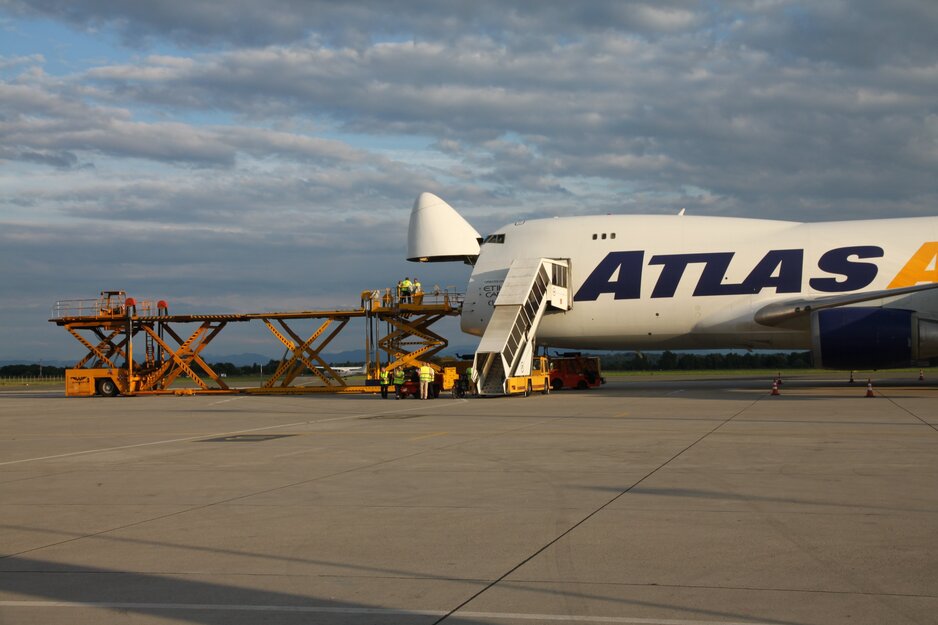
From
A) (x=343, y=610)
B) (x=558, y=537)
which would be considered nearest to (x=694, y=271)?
(x=558, y=537)

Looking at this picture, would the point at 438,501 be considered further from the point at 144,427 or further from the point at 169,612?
the point at 144,427

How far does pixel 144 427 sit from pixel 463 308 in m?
19.8

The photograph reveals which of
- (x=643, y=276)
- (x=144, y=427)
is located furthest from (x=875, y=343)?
(x=144, y=427)

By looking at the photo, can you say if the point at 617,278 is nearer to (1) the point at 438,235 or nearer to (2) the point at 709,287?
(2) the point at 709,287

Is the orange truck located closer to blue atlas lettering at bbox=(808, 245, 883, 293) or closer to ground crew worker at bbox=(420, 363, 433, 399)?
ground crew worker at bbox=(420, 363, 433, 399)

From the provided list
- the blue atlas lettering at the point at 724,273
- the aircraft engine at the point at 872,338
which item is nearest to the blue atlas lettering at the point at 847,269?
the blue atlas lettering at the point at 724,273

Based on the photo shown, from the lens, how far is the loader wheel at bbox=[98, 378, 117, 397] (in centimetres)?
4881

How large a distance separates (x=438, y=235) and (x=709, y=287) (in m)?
13.5

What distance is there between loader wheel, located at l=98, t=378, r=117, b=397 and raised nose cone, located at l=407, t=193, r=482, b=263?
17.7 meters

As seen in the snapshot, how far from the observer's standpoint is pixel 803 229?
1470 inches

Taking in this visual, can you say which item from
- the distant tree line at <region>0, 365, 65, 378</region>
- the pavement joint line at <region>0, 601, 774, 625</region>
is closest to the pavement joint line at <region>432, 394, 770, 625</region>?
the pavement joint line at <region>0, 601, 774, 625</region>

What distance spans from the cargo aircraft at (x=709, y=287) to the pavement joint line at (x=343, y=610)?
95.9 feet

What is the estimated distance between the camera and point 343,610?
624 cm

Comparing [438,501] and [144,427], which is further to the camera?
[144,427]
